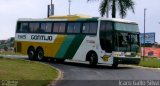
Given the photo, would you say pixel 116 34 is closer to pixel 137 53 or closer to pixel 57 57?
pixel 137 53

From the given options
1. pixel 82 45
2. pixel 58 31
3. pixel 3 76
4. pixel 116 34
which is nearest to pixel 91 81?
pixel 3 76

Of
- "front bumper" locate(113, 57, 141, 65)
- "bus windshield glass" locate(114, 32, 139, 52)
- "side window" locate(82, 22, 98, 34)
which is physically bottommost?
"front bumper" locate(113, 57, 141, 65)

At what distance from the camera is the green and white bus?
32.3 m

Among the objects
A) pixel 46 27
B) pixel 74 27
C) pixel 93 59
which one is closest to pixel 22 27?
pixel 46 27

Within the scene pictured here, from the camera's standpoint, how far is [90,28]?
33.8m

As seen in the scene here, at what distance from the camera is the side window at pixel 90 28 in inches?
1310

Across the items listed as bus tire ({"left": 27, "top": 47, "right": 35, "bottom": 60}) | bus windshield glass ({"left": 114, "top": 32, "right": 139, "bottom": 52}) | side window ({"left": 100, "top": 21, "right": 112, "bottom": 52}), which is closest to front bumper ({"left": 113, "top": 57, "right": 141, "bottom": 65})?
bus windshield glass ({"left": 114, "top": 32, "right": 139, "bottom": 52})

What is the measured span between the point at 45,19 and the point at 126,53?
887 centimetres

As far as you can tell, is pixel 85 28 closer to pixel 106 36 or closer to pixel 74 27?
pixel 74 27

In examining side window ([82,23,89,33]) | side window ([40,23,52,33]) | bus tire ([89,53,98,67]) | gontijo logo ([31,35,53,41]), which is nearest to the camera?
bus tire ([89,53,98,67])

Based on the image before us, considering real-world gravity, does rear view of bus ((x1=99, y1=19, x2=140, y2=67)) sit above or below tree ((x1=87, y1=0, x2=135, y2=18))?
below

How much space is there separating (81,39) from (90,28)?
3.82 ft

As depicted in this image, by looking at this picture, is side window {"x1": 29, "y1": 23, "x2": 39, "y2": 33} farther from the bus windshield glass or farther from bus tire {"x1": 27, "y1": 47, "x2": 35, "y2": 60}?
the bus windshield glass

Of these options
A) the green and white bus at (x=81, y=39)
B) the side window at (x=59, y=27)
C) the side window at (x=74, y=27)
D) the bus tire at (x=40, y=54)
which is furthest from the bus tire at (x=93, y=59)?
the bus tire at (x=40, y=54)
